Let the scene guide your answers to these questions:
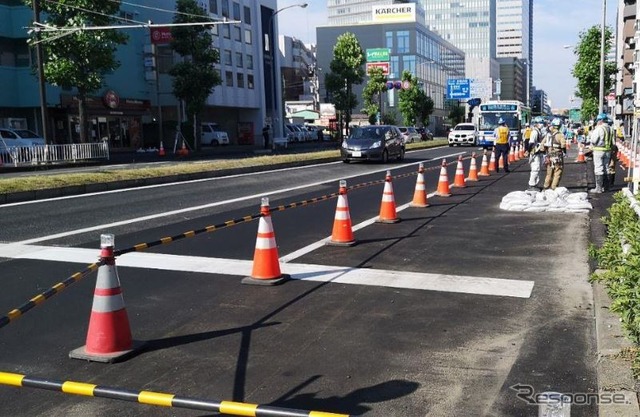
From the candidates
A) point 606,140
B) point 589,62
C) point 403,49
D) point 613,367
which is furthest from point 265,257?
point 403,49

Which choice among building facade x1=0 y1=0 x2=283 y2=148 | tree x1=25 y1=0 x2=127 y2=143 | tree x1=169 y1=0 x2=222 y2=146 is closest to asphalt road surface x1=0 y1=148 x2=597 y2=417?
building facade x1=0 y1=0 x2=283 y2=148

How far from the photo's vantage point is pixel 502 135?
71.1 feet

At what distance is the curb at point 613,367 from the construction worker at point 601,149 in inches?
410

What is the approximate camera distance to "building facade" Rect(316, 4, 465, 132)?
106 meters

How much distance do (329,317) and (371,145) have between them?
23.2 meters

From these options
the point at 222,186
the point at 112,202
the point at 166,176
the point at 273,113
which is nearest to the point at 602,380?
the point at 112,202

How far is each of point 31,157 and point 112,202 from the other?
48.8 feet

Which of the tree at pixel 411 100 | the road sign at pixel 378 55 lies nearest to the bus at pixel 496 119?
the tree at pixel 411 100

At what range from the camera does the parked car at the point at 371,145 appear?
28.5 metres

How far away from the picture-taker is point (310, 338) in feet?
17.2

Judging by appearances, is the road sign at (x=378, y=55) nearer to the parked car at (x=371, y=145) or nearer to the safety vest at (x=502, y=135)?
the parked car at (x=371, y=145)

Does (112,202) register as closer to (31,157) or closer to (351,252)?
(351,252)

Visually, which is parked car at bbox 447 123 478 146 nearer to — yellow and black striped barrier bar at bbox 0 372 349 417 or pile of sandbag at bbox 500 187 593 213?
pile of sandbag at bbox 500 187 593 213

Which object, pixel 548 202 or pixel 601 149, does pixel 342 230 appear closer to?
pixel 548 202
